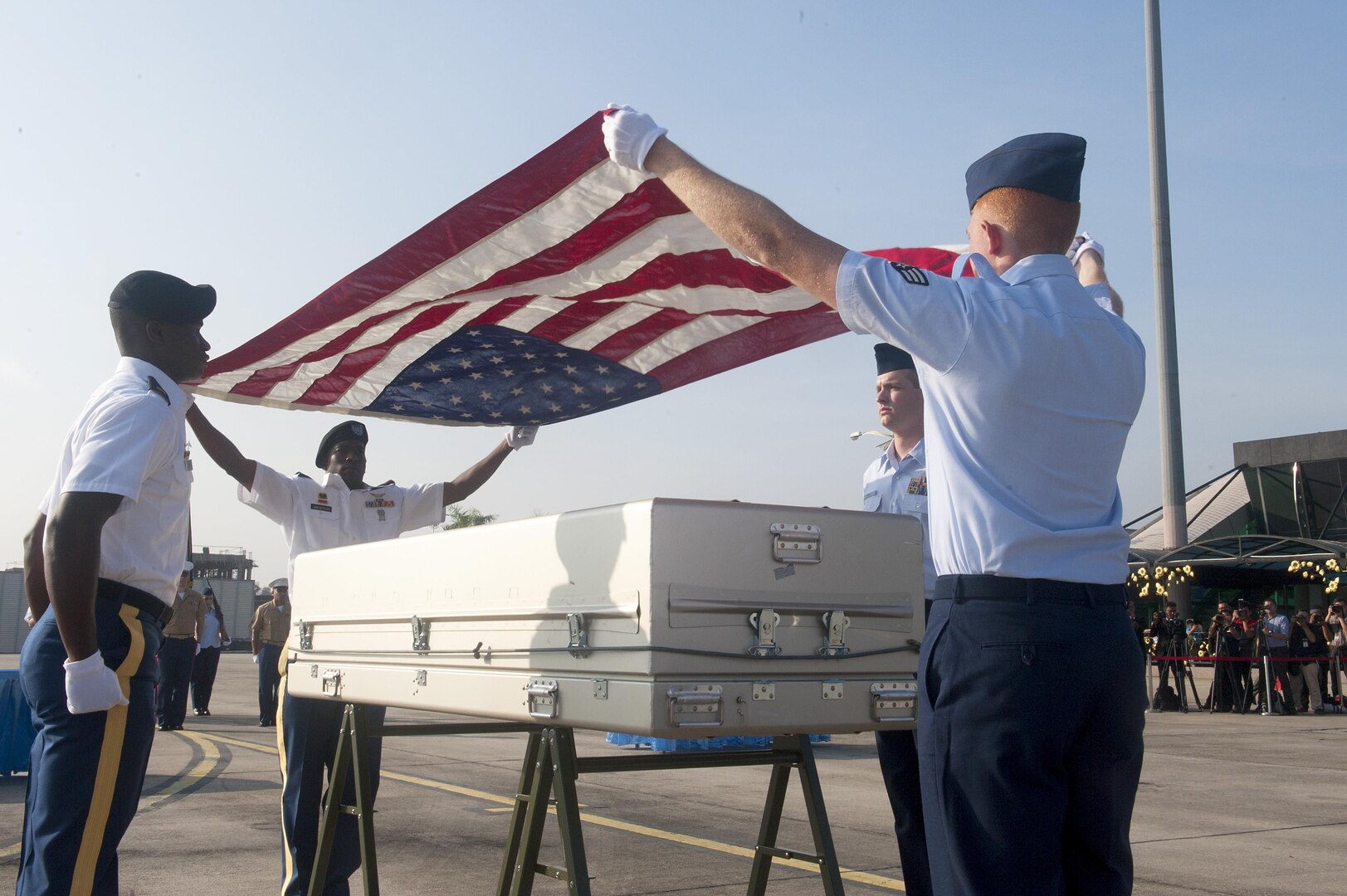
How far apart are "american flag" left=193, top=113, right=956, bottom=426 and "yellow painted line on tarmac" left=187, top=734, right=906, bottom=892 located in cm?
241

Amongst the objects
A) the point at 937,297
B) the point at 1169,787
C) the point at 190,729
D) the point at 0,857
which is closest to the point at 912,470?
the point at 937,297

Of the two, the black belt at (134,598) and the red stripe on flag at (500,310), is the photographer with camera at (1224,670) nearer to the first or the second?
the red stripe on flag at (500,310)

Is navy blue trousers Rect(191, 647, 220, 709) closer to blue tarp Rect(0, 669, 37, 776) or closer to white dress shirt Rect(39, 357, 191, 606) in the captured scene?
blue tarp Rect(0, 669, 37, 776)

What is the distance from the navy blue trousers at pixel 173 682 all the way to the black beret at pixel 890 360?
36.9 feet

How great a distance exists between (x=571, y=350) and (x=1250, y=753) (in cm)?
931

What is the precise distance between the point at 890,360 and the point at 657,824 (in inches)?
144

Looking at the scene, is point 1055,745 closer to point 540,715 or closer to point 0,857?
point 540,715

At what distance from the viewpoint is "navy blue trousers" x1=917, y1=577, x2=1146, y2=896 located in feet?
6.35

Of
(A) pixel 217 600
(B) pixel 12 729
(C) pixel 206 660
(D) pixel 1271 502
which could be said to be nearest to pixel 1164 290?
(D) pixel 1271 502

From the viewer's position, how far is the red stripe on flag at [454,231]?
4.33 metres

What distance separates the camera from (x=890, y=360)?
4348 millimetres

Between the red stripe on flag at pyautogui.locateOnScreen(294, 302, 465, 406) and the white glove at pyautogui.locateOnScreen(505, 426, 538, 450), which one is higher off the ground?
the red stripe on flag at pyautogui.locateOnScreen(294, 302, 465, 406)

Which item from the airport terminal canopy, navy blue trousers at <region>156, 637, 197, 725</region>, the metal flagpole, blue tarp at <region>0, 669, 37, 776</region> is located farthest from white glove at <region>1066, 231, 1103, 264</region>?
the airport terminal canopy

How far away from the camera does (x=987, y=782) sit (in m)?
1.95
